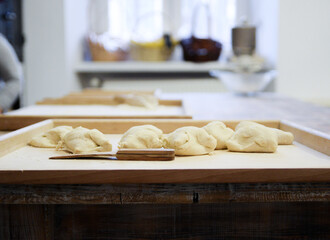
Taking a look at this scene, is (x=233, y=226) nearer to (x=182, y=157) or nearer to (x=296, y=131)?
(x=182, y=157)

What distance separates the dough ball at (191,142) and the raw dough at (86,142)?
0.42 ft

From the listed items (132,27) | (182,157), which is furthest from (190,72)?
(182,157)

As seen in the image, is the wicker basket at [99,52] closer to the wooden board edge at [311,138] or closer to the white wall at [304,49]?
the white wall at [304,49]

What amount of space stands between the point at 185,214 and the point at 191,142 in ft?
0.46

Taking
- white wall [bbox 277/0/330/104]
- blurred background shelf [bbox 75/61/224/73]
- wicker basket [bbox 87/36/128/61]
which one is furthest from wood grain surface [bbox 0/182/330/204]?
wicker basket [bbox 87/36/128/61]

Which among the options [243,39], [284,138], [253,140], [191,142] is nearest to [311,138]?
[284,138]

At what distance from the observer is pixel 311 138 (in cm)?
87

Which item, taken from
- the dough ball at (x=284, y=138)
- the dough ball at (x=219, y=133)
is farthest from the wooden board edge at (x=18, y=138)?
the dough ball at (x=284, y=138)

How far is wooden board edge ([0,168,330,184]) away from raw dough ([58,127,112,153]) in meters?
0.13

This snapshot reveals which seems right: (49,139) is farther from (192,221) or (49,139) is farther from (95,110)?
(95,110)

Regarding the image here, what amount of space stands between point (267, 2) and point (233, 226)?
3.28 metres

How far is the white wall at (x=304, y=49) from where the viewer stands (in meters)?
A: 3.36

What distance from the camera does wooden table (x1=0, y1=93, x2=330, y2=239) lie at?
66cm

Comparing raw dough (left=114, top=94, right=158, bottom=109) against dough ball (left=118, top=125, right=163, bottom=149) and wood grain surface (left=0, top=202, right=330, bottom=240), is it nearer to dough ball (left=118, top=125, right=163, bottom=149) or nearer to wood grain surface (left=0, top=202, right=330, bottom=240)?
dough ball (left=118, top=125, right=163, bottom=149)
